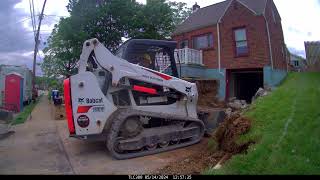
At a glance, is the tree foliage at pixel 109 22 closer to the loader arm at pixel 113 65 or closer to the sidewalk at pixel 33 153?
the sidewalk at pixel 33 153

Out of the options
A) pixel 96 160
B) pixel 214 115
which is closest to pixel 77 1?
pixel 214 115

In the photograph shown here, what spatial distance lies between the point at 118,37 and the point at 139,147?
→ 13.4 metres

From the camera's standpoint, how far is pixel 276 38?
22.8 m

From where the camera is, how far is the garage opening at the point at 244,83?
22344mm

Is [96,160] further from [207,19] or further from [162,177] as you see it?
[207,19]

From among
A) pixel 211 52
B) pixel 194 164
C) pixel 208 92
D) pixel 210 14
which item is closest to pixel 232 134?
pixel 194 164

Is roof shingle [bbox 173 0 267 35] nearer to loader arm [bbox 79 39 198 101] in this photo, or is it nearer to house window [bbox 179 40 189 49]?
house window [bbox 179 40 189 49]

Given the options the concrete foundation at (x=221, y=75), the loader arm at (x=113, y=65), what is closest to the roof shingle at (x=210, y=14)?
the concrete foundation at (x=221, y=75)

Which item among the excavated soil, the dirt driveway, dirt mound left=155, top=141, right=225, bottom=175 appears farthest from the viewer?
the dirt driveway

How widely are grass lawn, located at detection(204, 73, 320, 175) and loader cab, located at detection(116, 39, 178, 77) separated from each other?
2926mm

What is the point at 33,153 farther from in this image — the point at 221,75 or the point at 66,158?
the point at 221,75

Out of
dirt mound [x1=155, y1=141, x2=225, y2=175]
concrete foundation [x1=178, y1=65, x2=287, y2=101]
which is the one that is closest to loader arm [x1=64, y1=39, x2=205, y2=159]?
dirt mound [x1=155, y1=141, x2=225, y2=175]

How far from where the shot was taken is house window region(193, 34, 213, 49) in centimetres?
2296

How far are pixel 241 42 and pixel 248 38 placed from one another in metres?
0.57
